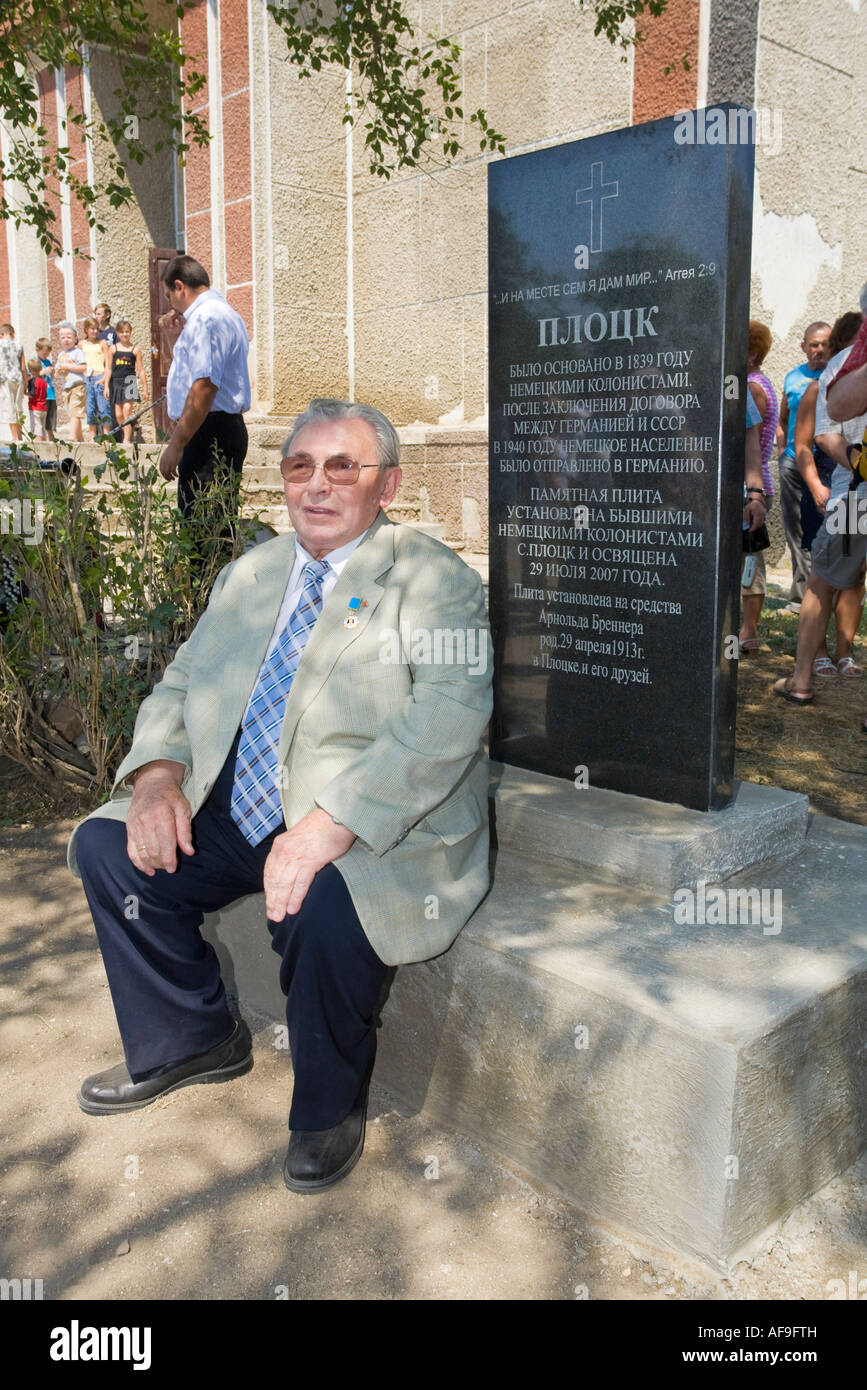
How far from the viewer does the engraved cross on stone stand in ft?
9.81

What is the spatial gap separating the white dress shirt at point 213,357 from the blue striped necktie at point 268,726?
290cm

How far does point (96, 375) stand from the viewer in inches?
532

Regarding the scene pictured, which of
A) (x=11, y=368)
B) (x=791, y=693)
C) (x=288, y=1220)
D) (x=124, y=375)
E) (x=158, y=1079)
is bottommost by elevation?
(x=288, y=1220)

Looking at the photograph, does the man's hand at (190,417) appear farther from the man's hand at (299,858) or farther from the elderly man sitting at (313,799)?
the man's hand at (299,858)

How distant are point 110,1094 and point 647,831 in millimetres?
1431

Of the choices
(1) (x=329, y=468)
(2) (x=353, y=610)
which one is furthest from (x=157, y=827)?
(1) (x=329, y=468)

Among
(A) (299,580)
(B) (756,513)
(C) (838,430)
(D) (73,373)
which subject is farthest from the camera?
(D) (73,373)

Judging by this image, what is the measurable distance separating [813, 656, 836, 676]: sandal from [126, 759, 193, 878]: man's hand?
4.25m

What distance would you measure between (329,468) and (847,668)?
4172 millimetres

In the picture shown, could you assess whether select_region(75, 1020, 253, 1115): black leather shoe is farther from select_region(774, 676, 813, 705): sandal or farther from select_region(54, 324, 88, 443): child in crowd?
select_region(54, 324, 88, 443): child in crowd

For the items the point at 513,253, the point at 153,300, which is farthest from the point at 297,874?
the point at 153,300

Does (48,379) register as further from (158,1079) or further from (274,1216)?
(274,1216)

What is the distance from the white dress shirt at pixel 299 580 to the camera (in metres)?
2.73
